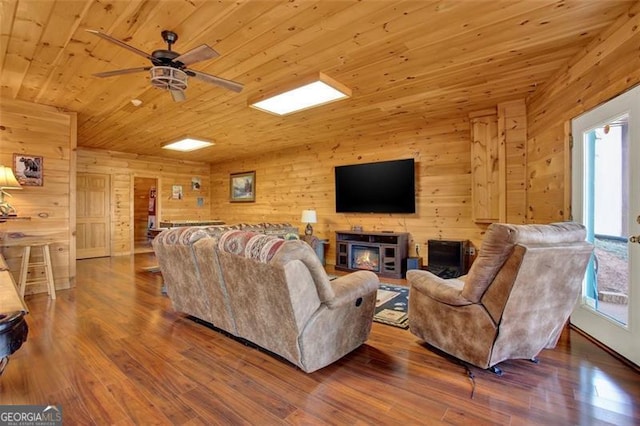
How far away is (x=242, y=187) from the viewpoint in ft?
27.2

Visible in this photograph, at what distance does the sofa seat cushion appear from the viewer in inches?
78.7

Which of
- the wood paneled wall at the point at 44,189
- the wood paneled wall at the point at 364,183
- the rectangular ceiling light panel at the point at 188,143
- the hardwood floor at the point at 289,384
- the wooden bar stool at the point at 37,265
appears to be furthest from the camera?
the rectangular ceiling light panel at the point at 188,143

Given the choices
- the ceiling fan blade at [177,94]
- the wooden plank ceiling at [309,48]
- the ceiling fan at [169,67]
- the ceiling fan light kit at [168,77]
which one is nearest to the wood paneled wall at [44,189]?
the wooden plank ceiling at [309,48]

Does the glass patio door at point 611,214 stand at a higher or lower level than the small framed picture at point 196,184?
lower

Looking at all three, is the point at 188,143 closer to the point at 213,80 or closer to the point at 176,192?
the point at 176,192

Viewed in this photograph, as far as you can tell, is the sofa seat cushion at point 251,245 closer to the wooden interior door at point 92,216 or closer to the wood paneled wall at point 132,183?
the wooden interior door at point 92,216

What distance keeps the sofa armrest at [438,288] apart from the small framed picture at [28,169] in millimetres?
4974

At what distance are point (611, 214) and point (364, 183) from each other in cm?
360

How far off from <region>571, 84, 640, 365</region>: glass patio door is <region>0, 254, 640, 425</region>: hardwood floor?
0.24 m

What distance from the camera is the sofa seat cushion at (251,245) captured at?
200 cm

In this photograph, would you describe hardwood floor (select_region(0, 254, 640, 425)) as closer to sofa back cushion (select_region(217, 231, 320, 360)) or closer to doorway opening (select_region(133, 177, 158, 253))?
sofa back cushion (select_region(217, 231, 320, 360))

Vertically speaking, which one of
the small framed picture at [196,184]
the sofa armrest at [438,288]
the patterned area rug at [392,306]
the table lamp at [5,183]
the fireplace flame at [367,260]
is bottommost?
the patterned area rug at [392,306]

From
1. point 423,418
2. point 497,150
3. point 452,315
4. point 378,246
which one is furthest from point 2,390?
point 497,150

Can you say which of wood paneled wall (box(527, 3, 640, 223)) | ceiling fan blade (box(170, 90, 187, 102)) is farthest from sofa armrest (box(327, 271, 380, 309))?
wood paneled wall (box(527, 3, 640, 223))
